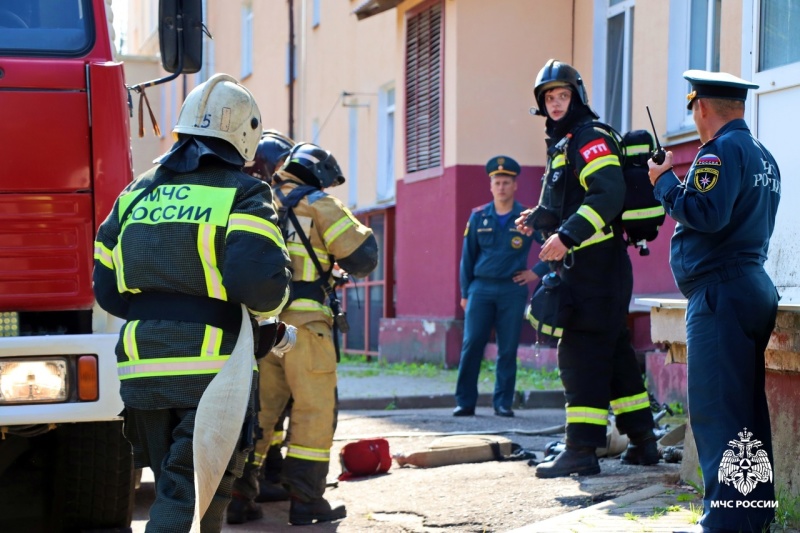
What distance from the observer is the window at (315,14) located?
2159 centimetres

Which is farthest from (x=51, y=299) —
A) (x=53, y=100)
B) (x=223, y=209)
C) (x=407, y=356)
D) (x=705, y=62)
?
(x=407, y=356)

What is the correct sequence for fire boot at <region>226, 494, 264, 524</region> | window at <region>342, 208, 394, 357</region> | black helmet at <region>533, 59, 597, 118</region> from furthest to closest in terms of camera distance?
window at <region>342, 208, 394, 357</region>
black helmet at <region>533, 59, 597, 118</region>
fire boot at <region>226, 494, 264, 524</region>

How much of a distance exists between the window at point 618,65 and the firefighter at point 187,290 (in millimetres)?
8621

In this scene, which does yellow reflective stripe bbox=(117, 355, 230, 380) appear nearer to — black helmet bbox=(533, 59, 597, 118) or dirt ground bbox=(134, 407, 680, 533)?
dirt ground bbox=(134, 407, 680, 533)

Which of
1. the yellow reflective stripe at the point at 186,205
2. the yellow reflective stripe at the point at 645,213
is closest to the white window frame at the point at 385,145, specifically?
the yellow reflective stripe at the point at 645,213

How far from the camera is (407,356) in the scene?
16.6 metres

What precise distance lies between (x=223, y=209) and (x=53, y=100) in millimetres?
1315

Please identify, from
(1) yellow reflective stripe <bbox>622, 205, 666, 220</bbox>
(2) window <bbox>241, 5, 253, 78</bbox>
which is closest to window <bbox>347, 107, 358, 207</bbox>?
(2) window <bbox>241, 5, 253, 78</bbox>

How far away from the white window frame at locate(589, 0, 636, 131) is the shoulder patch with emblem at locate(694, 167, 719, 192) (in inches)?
310

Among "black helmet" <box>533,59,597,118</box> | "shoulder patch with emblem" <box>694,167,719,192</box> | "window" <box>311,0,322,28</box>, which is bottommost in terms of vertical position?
"shoulder patch with emblem" <box>694,167,719,192</box>

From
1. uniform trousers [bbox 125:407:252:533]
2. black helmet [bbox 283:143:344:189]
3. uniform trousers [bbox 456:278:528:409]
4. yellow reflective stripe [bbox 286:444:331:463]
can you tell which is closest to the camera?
uniform trousers [bbox 125:407:252:533]

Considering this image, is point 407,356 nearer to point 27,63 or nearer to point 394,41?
point 394,41

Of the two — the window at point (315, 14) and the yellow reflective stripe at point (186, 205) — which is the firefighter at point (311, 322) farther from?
the window at point (315, 14)

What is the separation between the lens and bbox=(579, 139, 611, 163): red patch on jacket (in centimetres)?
641
